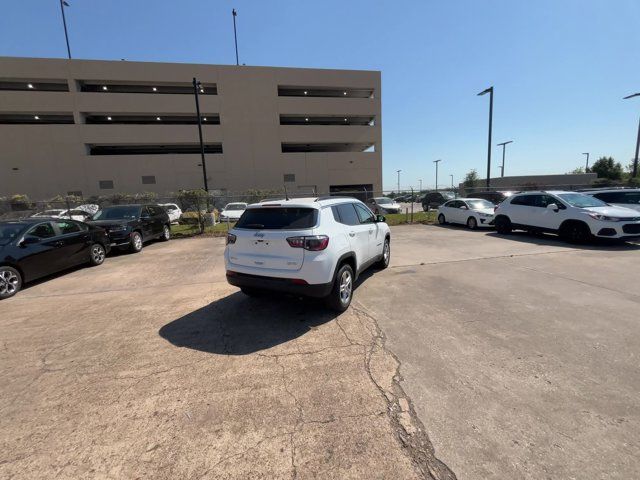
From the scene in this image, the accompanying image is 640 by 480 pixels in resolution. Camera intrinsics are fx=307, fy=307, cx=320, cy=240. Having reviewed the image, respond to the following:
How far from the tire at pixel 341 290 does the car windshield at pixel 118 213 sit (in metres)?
9.43

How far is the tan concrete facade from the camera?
101 feet

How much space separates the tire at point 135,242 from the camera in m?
10.2

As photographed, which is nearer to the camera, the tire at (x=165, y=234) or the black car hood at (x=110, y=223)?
the black car hood at (x=110, y=223)

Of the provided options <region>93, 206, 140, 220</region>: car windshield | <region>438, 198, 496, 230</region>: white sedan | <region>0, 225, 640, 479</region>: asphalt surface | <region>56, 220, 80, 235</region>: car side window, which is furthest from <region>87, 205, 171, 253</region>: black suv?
<region>438, 198, 496, 230</region>: white sedan

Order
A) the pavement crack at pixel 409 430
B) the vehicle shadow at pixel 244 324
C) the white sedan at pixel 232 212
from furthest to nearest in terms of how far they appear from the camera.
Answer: the white sedan at pixel 232 212 → the vehicle shadow at pixel 244 324 → the pavement crack at pixel 409 430

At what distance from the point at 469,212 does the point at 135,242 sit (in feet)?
45.4

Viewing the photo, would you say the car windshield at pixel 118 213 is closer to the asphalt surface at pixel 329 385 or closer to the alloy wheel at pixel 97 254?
the alloy wheel at pixel 97 254

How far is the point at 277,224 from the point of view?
440cm

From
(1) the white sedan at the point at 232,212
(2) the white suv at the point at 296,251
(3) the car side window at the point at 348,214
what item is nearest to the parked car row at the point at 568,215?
(3) the car side window at the point at 348,214

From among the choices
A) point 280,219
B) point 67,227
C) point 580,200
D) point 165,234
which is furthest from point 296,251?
point 580,200

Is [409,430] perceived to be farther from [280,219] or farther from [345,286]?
[280,219]

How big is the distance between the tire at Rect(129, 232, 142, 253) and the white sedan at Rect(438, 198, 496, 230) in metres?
13.8

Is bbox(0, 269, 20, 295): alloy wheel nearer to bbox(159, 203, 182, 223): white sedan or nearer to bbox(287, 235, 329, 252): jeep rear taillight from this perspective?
bbox(287, 235, 329, 252): jeep rear taillight

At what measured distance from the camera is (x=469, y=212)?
14.3 metres
